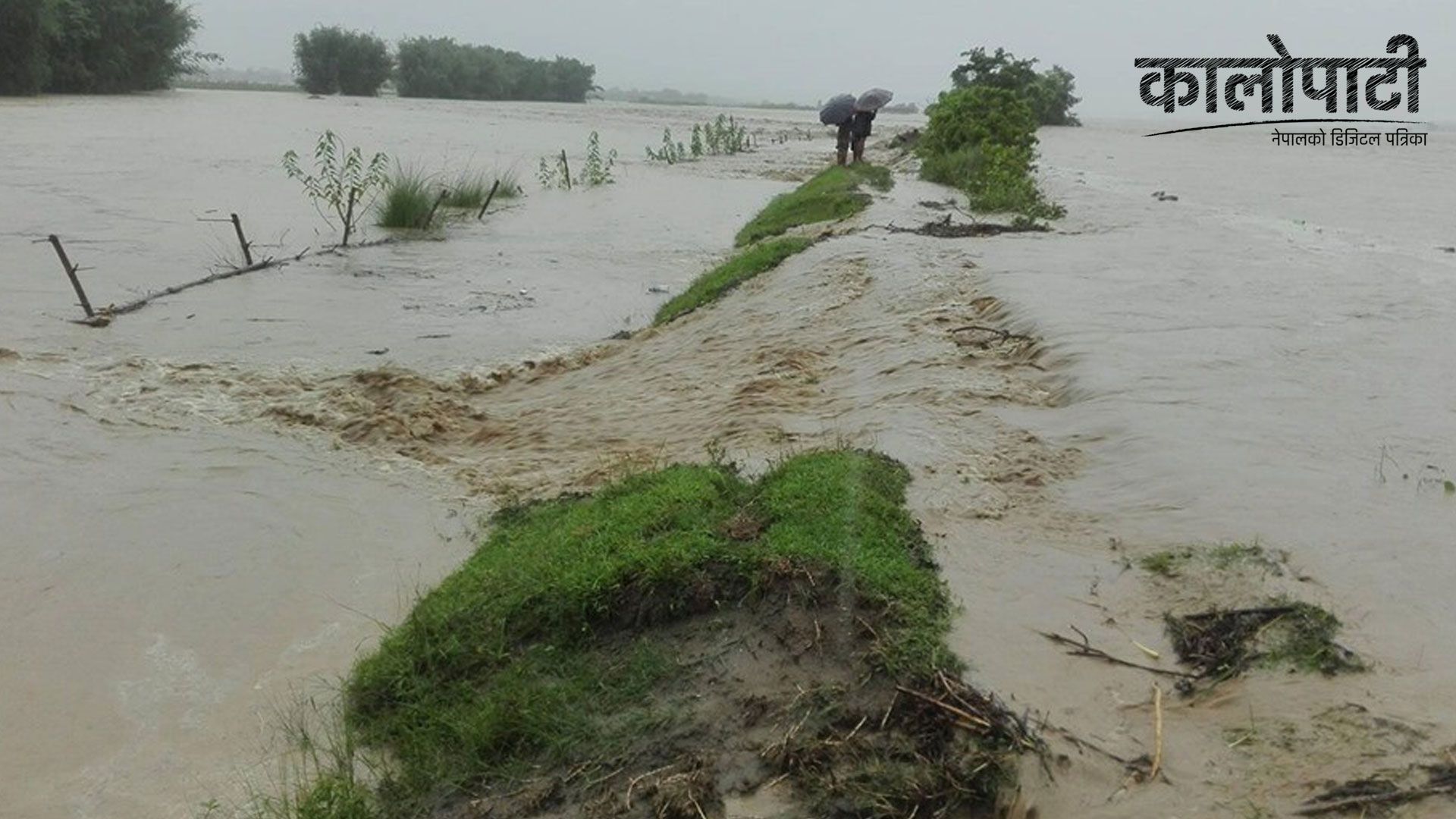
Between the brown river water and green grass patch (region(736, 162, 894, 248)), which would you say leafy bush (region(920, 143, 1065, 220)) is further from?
green grass patch (region(736, 162, 894, 248))

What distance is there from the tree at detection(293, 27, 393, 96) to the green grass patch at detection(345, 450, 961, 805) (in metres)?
59.5

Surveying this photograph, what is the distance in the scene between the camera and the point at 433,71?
2459 inches

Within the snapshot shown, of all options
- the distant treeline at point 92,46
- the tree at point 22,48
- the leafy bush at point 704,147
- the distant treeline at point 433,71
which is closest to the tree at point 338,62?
the distant treeline at point 433,71

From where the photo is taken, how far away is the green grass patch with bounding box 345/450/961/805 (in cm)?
334

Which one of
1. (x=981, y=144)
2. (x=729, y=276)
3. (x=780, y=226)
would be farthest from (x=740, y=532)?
(x=981, y=144)

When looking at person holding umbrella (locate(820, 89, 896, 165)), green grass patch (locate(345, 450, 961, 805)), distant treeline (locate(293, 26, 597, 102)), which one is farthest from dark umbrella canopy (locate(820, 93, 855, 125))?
distant treeline (locate(293, 26, 597, 102))

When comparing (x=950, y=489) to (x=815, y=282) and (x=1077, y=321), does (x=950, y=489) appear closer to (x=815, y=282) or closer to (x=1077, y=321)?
(x=1077, y=321)

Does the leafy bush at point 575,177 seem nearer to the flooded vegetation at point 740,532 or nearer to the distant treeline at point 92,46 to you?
the flooded vegetation at point 740,532

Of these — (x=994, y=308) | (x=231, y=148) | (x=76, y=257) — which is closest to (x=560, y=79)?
(x=231, y=148)

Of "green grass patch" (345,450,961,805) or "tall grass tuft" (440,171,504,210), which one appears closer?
"green grass patch" (345,450,961,805)

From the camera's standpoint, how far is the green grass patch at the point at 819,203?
13.6m

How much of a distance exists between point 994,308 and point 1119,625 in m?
4.65

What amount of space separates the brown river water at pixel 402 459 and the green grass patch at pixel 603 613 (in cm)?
41

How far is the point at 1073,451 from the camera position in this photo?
5.40 meters
